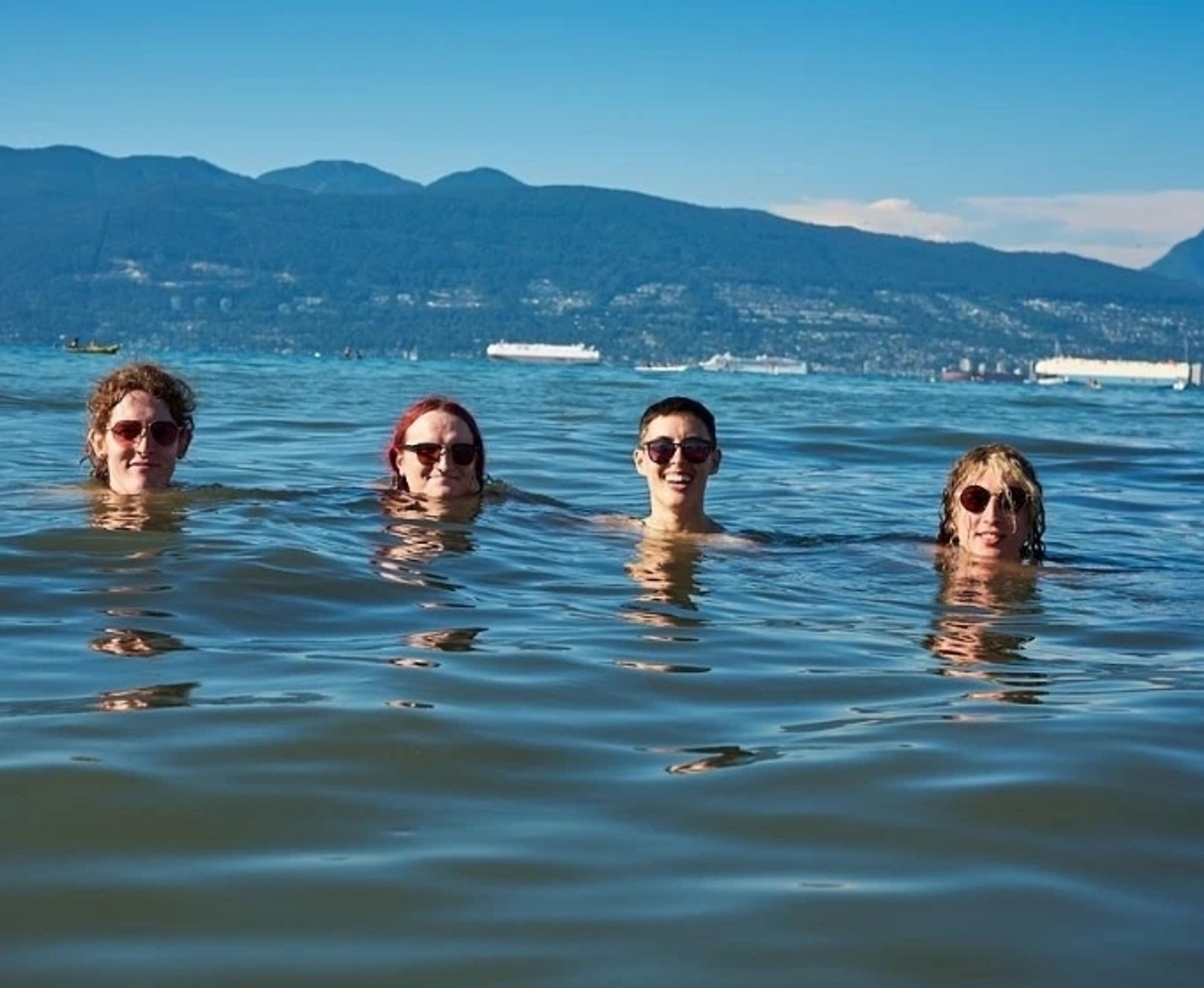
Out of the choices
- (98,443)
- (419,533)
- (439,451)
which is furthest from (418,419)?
(98,443)

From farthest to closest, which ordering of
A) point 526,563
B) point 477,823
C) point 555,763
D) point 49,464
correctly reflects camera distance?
point 49,464
point 526,563
point 555,763
point 477,823

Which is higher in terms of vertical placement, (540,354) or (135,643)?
(135,643)

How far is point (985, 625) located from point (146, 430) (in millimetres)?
4311

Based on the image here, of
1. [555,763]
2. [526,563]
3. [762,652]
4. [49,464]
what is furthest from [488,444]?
[555,763]

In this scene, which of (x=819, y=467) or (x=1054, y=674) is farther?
(x=819, y=467)

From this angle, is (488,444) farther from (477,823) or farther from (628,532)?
(477,823)

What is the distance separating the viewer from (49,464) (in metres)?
13.2

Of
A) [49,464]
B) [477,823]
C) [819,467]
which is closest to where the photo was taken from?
[477,823]

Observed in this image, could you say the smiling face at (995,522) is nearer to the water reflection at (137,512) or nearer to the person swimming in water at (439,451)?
the person swimming in water at (439,451)

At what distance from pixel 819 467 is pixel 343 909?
43.0ft

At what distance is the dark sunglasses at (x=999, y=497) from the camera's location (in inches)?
328

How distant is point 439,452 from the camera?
368 inches

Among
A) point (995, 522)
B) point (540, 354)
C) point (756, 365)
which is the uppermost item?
point (995, 522)

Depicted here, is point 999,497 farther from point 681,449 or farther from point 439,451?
point 439,451
